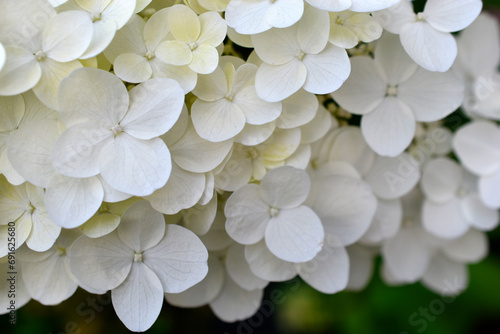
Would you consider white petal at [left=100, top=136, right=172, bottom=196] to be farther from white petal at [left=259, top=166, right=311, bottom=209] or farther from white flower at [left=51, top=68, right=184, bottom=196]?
white petal at [left=259, top=166, right=311, bottom=209]

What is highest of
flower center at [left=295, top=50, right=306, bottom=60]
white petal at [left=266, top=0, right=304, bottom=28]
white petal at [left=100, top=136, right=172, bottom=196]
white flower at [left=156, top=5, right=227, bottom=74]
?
white petal at [left=266, top=0, right=304, bottom=28]

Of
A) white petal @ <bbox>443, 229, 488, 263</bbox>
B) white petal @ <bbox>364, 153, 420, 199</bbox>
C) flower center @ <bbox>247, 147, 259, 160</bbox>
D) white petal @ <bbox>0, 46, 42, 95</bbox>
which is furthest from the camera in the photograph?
white petal @ <bbox>443, 229, 488, 263</bbox>

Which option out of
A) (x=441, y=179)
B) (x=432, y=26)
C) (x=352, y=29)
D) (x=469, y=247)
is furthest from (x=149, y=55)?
(x=469, y=247)

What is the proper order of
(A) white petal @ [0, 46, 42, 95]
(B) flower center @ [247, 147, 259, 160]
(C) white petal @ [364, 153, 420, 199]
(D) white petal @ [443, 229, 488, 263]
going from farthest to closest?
(D) white petal @ [443, 229, 488, 263]
(C) white petal @ [364, 153, 420, 199]
(B) flower center @ [247, 147, 259, 160]
(A) white petal @ [0, 46, 42, 95]

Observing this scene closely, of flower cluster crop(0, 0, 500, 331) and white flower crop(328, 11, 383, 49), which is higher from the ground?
white flower crop(328, 11, 383, 49)

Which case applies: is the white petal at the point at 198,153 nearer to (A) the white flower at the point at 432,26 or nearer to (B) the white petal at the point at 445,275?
(A) the white flower at the point at 432,26

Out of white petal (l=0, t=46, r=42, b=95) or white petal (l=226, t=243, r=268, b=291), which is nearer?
white petal (l=0, t=46, r=42, b=95)

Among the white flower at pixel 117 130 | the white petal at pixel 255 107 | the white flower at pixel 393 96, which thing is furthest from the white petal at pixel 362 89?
the white flower at pixel 117 130

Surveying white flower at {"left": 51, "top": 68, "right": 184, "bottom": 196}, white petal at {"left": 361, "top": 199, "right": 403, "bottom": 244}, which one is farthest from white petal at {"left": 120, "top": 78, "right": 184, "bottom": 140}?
white petal at {"left": 361, "top": 199, "right": 403, "bottom": 244}
